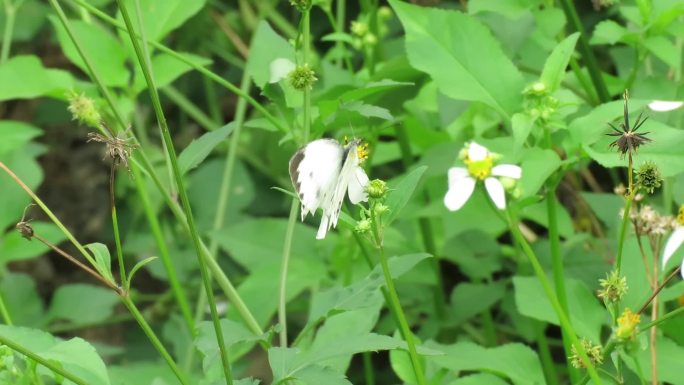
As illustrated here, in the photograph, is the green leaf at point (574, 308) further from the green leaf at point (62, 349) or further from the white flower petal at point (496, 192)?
the green leaf at point (62, 349)

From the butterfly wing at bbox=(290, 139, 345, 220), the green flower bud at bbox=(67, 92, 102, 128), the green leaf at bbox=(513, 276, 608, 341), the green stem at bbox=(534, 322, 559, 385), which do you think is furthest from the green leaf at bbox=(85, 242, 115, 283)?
the green stem at bbox=(534, 322, 559, 385)

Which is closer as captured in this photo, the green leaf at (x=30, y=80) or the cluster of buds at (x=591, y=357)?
the cluster of buds at (x=591, y=357)

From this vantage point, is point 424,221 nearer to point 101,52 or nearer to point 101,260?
point 101,52

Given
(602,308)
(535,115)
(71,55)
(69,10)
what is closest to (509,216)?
(535,115)

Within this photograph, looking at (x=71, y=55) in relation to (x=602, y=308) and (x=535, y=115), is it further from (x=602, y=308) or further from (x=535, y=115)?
(x=602, y=308)

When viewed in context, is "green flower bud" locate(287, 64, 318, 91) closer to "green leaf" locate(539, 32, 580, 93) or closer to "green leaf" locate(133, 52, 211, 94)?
"green leaf" locate(539, 32, 580, 93)

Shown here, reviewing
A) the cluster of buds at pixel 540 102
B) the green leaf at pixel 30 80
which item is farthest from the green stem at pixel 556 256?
the green leaf at pixel 30 80
